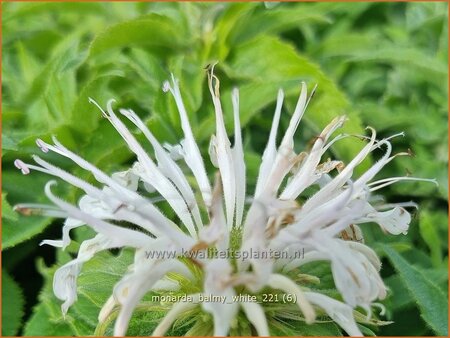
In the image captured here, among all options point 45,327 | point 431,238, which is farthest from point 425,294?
point 45,327

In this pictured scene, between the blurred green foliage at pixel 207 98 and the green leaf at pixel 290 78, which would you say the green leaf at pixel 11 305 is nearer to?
the blurred green foliage at pixel 207 98

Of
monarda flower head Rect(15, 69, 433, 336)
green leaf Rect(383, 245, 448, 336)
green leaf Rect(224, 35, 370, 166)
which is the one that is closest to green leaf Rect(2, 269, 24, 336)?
monarda flower head Rect(15, 69, 433, 336)

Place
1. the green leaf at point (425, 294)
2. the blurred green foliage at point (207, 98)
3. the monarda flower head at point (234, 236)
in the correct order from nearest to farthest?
the monarda flower head at point (234, 236), the green leaf at point (425, 294), the blurred green foliage at point (207, 98)

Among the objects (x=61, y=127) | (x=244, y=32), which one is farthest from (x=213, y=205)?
(x=244, y=32)

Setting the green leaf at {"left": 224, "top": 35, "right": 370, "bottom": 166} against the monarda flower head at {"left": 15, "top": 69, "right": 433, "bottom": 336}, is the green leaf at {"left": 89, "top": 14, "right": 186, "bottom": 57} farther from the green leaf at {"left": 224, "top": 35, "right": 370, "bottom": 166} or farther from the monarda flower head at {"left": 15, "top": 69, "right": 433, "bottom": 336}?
the monarda flower head at {"left": 15, "top": 69, "right": 433, "bottom": 336}

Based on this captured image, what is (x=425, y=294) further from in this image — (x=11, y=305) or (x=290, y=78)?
(x=11, y=305)

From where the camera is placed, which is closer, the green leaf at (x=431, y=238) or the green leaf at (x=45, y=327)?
the green leaf at (x=45, y=327)

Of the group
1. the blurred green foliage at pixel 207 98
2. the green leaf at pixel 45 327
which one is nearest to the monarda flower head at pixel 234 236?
the blurred green foliage at pixel 207 98

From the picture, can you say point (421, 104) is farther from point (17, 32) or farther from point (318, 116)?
point (17, 32)
